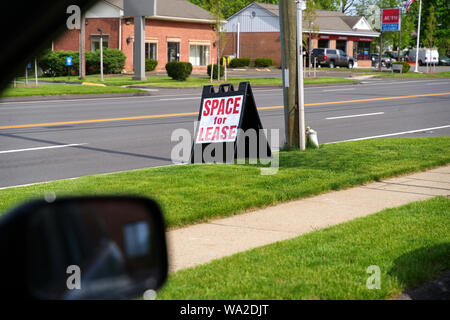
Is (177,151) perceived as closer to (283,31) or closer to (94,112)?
(283,31)

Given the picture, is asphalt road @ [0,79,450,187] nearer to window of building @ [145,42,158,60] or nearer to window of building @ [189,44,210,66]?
window of building @ [145,42,158,60]

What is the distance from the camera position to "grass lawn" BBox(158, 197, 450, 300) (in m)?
4.47

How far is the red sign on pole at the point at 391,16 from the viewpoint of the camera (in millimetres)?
57500

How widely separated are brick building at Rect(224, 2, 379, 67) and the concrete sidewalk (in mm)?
55122

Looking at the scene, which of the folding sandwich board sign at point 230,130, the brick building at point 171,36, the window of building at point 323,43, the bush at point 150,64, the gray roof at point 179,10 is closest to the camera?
the folding sandwich board sign at point 230,130

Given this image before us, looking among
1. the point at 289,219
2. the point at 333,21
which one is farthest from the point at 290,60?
the point at 333,21

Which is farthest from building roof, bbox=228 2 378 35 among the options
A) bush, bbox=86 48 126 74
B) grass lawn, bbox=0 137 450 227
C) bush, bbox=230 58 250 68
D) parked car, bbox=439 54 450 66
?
grass lawn, bbox=0 137 450 227

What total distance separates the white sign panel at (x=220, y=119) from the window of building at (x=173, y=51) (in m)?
41.2

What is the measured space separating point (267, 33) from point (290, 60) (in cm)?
5585

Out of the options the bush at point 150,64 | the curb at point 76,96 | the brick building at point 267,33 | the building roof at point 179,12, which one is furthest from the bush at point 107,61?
the brick building at point 267,33

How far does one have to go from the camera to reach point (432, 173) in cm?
978

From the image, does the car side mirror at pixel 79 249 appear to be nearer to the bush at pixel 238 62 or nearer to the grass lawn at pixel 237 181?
the grass lawn at pixel 237 181

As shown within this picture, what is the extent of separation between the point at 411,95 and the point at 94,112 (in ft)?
47.9

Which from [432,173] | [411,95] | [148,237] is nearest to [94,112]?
[432,173]
